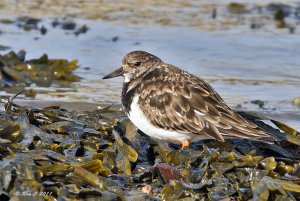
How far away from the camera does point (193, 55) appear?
7.50 m

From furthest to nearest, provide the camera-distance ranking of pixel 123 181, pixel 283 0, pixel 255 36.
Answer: pixel 283 0 < pixel 255 36 < pixel 123 181

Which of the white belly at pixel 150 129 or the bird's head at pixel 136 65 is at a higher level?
the bird's head at pixel 136 65

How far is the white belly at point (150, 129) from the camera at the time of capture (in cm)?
406

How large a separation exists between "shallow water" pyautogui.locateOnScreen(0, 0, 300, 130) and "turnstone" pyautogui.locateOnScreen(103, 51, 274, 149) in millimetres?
→ 1373

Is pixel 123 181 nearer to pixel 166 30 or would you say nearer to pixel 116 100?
pixel 116 100

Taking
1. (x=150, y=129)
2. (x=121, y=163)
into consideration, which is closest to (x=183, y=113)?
(x=150, y=129)

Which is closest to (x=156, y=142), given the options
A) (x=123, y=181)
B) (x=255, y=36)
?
(x=123, y=181)

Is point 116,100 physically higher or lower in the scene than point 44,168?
lower

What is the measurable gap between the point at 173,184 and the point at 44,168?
22.4 inches

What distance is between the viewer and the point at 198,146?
14.2 feet

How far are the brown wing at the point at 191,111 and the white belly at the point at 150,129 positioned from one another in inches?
0.9

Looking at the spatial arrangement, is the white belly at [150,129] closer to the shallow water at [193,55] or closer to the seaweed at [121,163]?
the seaweed at [121,163]

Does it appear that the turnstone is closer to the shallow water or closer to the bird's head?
the bird's head

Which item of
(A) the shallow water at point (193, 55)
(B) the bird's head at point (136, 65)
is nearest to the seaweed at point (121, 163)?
(B) the bird's head at point (136, 65)
